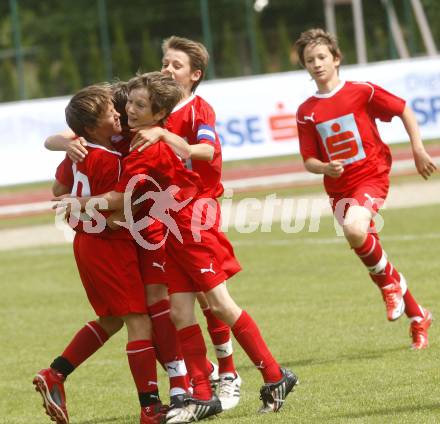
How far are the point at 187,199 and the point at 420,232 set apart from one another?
7.16 metres

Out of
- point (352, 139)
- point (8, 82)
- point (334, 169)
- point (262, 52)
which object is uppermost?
point (262, 52)

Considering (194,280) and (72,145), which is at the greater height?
(72,145)

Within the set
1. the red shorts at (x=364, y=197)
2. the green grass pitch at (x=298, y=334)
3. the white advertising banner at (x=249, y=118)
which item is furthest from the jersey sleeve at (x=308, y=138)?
the white advertising banner at (x=249, y=118)

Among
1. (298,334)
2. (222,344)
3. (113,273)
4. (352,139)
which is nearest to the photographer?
(113,273)

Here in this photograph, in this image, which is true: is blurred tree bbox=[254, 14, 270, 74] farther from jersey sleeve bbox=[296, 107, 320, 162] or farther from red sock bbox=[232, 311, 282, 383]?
red sock bbox=[232, 311, 282, 383]

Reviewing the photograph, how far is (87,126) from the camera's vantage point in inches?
213

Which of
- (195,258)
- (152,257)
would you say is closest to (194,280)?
(195,258)

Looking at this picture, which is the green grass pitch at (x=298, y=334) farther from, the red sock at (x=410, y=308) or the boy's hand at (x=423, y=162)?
the boy's hand at (x=423, y=162)

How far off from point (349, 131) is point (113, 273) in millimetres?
2611

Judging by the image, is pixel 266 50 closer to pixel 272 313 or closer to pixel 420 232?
pixel 420 232

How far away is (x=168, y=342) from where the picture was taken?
5.69 metres

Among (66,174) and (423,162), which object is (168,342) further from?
(423,162)

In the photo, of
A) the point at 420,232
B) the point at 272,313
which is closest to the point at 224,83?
the point at 420,232

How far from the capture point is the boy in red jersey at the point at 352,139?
23.7 feet
